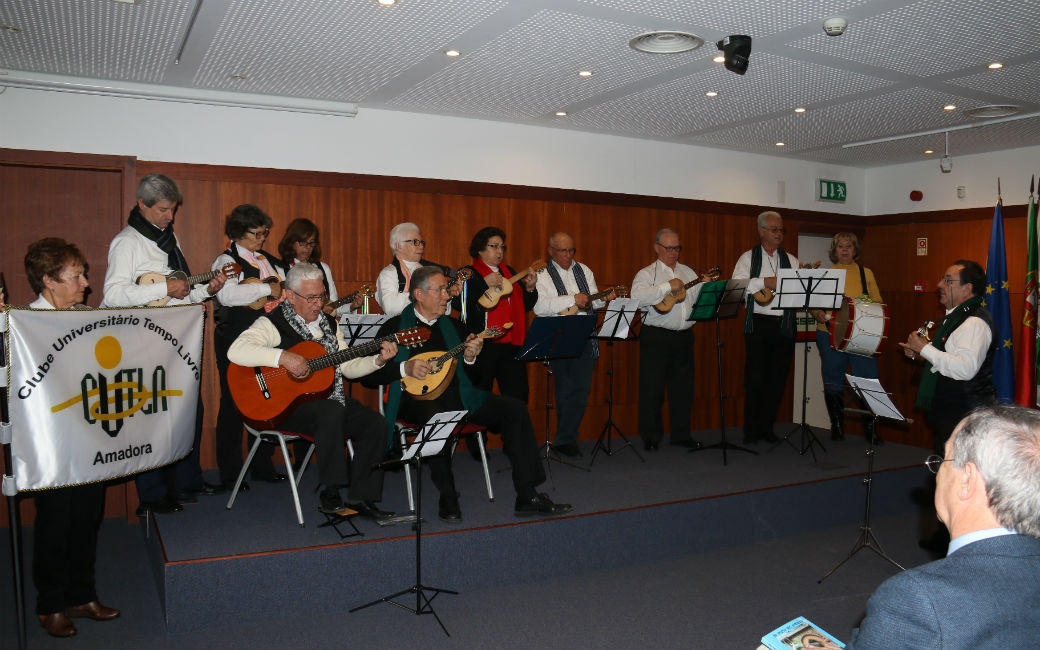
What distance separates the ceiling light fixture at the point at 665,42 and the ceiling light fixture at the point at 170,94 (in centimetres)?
246

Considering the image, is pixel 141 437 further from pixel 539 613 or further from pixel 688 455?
pixel 688 455

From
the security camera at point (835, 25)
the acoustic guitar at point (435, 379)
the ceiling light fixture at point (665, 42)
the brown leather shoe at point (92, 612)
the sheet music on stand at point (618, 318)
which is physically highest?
the ceiling light fixture at point (665, 42)

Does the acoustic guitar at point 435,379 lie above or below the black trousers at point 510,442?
above

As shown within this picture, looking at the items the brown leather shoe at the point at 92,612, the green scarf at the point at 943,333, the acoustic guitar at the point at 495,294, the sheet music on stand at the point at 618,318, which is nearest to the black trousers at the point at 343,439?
the brown leather shoe at the point at 92,612

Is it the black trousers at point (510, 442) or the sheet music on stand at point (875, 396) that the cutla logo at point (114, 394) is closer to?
the black trousers at point (510, 442)

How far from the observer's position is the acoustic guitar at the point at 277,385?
164 inches

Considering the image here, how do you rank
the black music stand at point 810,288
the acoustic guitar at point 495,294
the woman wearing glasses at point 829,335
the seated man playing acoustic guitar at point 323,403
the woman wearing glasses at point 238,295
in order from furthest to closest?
the woman wearing glasses at point 829,335
the black music stand at point 810,288
the acoustic guitar at point 495,294
the woman wearing glasses at point 238,295
the seated man playing acoustic guitar at point 323,403

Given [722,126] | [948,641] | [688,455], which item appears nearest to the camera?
[948,641]

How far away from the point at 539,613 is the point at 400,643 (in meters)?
0.77

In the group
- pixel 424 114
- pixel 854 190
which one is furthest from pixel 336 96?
pixel 854 190

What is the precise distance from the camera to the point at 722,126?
668 centimetres

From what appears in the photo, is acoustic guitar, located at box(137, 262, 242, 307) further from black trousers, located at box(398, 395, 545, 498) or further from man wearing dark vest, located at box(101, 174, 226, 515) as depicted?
black trousers, located at box(398, 395, 545, 498)

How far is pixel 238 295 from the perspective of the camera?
4625 mm

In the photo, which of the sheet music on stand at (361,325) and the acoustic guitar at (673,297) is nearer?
the sheet music on stand at (361,325)
